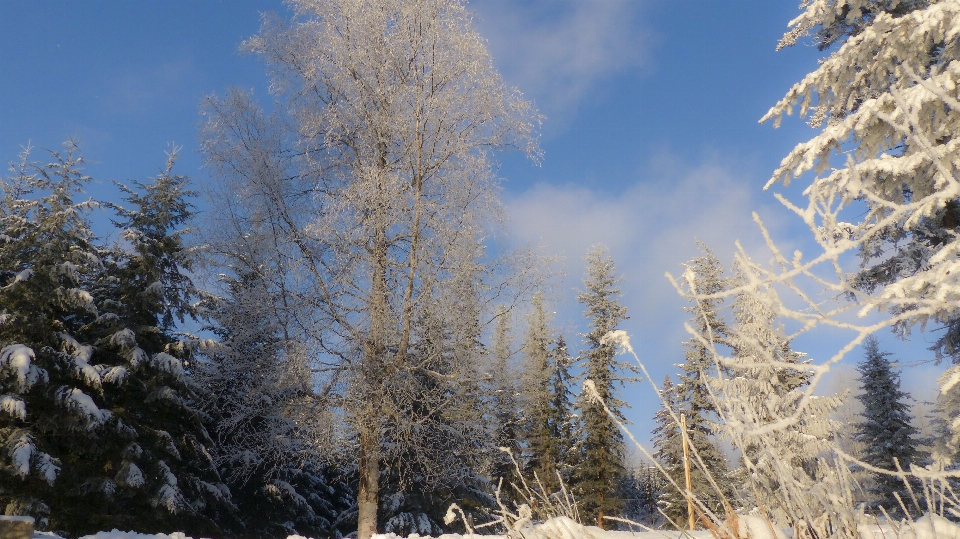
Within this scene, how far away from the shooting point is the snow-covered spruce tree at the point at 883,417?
19.5 meters

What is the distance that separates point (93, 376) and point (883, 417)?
76.7ft

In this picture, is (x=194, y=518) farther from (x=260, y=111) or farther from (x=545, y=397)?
(x=545, y=397)

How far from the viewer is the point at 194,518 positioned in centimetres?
1255

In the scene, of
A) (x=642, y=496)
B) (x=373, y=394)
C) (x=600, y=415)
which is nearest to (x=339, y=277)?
(x=373, y=394)

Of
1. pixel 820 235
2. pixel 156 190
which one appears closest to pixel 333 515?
pixel 156 190

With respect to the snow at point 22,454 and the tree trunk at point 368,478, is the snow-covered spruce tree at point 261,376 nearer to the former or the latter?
the tree trunk at point 368,478

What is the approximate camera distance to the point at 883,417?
1998 centimetres

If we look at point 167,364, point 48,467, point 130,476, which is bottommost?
point 130,476

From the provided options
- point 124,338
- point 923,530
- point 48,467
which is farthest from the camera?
point 124,338

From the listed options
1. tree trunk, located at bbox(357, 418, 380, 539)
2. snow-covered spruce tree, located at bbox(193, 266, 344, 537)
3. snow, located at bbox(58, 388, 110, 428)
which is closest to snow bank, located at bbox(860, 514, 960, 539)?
tree trunk, located at bbox(357, 418, 380, 539)

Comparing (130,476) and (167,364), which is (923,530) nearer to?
(130,476)

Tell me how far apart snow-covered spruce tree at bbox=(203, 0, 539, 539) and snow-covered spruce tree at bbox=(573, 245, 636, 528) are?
12.9m

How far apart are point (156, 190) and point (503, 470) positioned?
13971 mm

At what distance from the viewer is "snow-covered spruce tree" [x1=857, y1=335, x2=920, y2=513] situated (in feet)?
63.9
